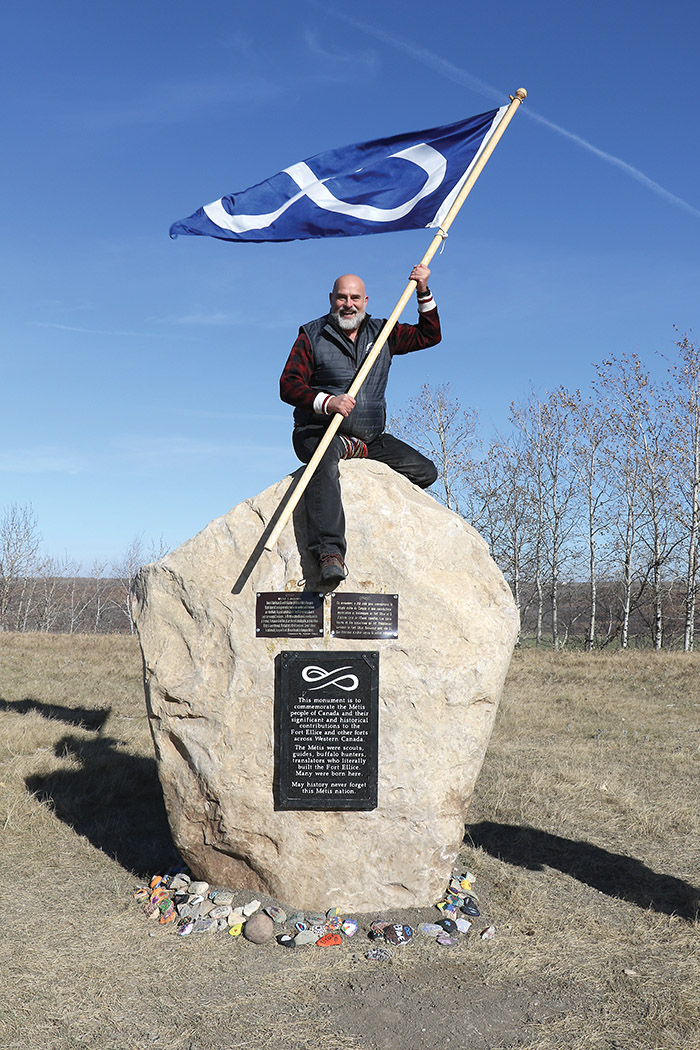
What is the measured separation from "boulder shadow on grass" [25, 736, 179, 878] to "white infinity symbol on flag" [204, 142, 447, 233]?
4889mm

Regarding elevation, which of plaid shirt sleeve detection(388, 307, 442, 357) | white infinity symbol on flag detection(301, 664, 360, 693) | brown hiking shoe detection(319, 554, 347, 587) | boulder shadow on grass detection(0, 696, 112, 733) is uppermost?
plaid shirt sleeve detection(388, 307, 442, 357)

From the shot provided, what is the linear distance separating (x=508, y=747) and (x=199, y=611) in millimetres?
5931

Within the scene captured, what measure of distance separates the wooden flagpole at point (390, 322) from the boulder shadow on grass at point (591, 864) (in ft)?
11.3

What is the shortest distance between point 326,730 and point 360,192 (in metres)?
3.94

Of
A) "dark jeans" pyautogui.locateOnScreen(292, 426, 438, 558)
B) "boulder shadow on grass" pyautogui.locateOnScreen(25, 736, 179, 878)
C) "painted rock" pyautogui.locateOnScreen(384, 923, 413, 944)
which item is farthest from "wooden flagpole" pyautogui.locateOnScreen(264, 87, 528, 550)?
"boulder shadow on grass" pyautogui.locateOnScreen(25, 736, 179, 878)

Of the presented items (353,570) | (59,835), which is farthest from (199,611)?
(59,835)

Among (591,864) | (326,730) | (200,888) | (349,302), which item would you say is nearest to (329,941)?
(200,888)

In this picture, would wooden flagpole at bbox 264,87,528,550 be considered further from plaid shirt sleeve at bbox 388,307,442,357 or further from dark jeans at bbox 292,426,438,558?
plaid shirt sleeve at bbox 388,307,442,357

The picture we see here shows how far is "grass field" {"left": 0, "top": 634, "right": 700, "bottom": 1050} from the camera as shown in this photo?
12.7 feet

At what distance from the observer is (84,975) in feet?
14.3

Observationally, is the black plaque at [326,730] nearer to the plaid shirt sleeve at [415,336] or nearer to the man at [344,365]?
the man at [344,365]

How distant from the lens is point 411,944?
4.72 meters

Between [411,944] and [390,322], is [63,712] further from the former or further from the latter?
[390,322]

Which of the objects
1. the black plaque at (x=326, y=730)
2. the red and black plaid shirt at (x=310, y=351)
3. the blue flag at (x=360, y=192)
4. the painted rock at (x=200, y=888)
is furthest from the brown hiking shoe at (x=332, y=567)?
the blue flag at (x=360, y=192)
